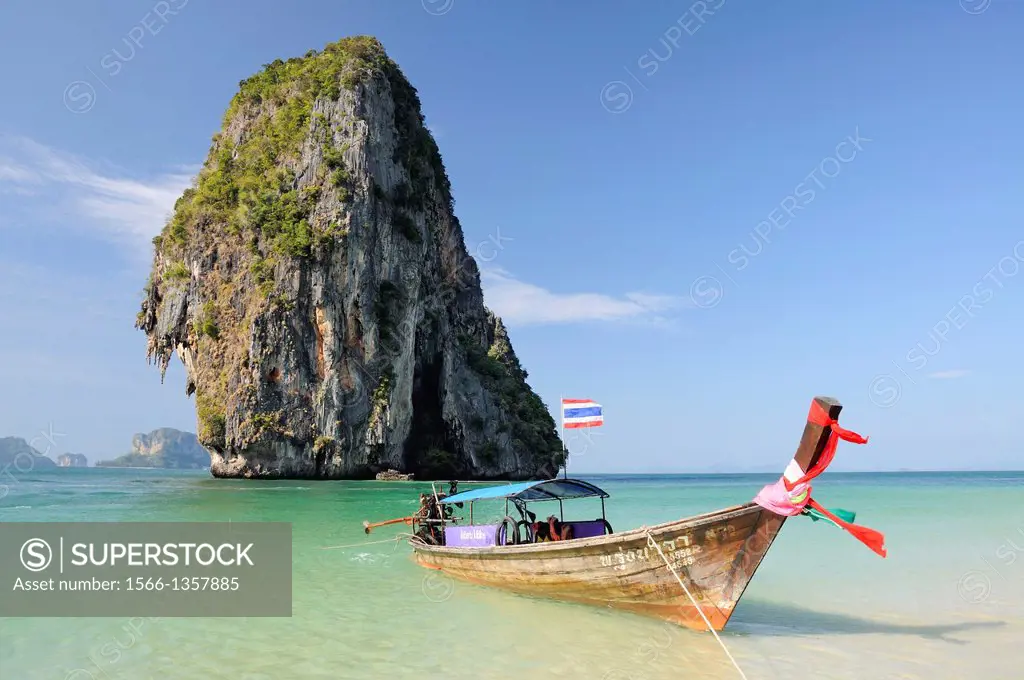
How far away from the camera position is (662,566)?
8.45 m

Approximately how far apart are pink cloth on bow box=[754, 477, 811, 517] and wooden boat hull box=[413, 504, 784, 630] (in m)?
0.15

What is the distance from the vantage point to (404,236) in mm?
49344

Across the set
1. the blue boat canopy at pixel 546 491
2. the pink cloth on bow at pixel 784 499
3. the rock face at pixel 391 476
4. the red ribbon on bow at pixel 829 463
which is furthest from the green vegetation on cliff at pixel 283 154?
the red ribbon on bow at pixel 829 463

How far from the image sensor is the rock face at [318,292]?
144 feet

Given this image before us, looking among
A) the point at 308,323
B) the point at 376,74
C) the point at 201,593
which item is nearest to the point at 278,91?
the point at 376,74

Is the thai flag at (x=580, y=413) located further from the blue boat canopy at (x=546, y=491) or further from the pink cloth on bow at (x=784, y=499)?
the pink cloth on bow at (x=784, y=499)

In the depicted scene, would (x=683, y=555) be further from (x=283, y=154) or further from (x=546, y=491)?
(x=283, y=154)

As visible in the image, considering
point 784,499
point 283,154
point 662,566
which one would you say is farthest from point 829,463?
point 283,154

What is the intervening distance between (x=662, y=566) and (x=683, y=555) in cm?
37

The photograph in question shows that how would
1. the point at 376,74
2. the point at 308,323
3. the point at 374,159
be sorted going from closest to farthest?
the point at 308,323 → the point at 374,159 → the point at 376,74

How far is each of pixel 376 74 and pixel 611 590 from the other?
50.9m

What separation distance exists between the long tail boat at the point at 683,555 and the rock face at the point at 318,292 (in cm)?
3577

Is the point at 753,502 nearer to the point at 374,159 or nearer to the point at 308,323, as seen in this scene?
the point at 308,323

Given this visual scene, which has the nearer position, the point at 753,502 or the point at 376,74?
the point at 753,502
